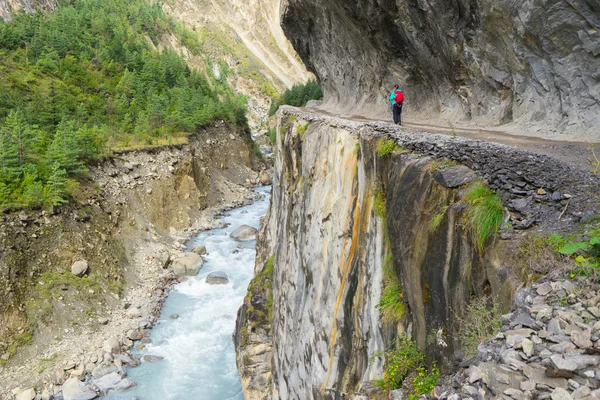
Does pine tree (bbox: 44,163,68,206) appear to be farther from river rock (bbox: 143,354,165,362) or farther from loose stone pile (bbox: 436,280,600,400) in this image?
loose stone pile (bbox: 436,280,600,400)

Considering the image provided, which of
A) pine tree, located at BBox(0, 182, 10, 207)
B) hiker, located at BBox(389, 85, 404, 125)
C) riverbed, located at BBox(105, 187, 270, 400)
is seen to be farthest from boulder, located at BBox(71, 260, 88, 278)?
hiker, located at BBox(389, 85, 404, 125)

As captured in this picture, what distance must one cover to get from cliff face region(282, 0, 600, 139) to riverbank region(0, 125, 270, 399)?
768 inches

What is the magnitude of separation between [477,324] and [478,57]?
1332 cm

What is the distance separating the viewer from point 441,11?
1555 cm

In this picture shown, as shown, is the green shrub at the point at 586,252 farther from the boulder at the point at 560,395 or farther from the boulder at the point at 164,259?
the boulder at the point at 164,259

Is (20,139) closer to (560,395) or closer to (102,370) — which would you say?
(102,370)

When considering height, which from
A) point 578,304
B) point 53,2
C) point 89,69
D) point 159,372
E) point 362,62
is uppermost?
point 53,2

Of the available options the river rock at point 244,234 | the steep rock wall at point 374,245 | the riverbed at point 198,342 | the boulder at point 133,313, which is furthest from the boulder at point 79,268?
the steep rock wall at point 374,245

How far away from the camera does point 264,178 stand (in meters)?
56.6

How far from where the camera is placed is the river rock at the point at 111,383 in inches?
712

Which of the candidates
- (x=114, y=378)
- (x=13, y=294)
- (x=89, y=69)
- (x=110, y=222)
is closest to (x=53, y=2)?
(x=89, y=69)

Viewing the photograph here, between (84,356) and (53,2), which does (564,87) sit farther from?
(53,2)

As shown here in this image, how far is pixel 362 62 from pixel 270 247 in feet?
45.4

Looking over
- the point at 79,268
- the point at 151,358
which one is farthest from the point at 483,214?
the point at 79,268
